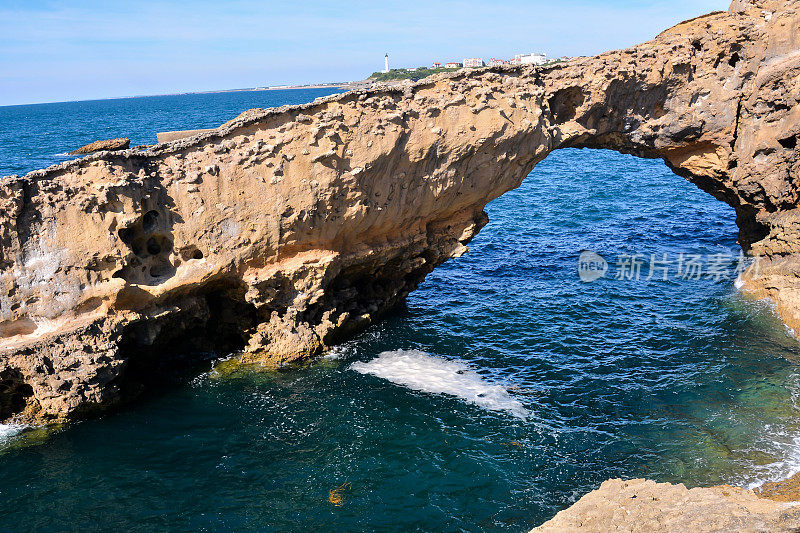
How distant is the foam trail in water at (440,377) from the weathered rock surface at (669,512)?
635 cm

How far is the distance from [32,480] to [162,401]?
443cm

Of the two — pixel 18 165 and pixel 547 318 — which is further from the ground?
pixel 18 165

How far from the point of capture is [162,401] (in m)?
19.8

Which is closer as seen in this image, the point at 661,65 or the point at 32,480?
the point at 32,480

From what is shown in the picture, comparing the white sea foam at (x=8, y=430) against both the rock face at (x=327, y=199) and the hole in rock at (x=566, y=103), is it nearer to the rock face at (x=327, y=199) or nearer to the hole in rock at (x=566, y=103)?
the rock face at (x=327, y=199)

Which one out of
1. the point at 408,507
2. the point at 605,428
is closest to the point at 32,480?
the point at 408,507

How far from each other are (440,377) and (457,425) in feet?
10.1

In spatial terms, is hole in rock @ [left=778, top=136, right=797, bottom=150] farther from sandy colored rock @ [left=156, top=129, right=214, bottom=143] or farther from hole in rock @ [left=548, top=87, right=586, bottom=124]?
sandy colored rock @ [left=156, top=129, right=214, bottom=143]

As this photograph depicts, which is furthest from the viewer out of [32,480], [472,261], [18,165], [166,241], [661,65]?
[18,165]

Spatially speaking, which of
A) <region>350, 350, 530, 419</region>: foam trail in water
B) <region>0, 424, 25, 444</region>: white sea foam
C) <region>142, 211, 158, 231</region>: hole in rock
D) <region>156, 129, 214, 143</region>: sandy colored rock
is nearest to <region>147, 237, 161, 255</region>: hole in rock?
<region>142, 211, 158, 231</region>: hole in rock

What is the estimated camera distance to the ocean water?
15.1 meters

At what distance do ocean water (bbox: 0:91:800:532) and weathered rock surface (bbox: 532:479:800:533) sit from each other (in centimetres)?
235

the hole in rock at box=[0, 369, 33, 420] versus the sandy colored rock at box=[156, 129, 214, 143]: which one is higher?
the sandy colored rock at box=[156, 129, 214, 143]

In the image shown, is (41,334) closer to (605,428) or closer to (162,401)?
(162,401)
